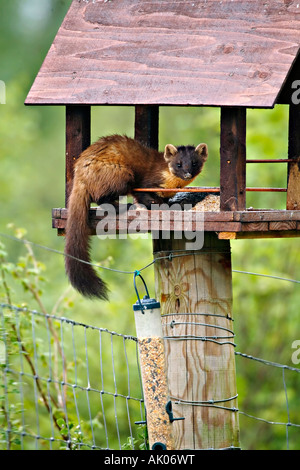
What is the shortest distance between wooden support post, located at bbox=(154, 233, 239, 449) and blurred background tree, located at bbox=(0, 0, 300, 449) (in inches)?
171

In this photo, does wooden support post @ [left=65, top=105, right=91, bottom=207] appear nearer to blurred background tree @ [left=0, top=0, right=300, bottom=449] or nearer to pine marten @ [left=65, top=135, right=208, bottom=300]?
pine marten @ [left=65, top=135, right=208, bottom=300]

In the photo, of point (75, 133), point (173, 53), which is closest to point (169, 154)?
point (75, 133)

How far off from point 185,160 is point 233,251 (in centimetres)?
546

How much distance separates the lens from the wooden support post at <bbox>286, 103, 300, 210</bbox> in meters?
4.59

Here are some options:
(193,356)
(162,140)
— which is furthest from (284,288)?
(193,356)

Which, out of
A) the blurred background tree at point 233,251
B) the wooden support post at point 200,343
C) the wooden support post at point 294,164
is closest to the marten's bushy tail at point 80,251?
the wooden support post at point 200,343

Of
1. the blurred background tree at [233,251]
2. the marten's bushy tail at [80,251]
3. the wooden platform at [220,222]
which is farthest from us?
the blurred background tree at [233,251]

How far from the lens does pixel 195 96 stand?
405 cm

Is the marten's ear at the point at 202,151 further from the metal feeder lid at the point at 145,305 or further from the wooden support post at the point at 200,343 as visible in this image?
the metal feeder lid at the point at 145,305

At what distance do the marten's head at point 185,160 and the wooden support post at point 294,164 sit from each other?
559mm

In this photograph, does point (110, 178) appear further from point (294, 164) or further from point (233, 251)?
point (233, 251)

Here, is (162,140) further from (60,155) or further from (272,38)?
(272,38)

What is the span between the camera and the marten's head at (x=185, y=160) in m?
4.78

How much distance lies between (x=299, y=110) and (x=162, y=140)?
8146 mm
